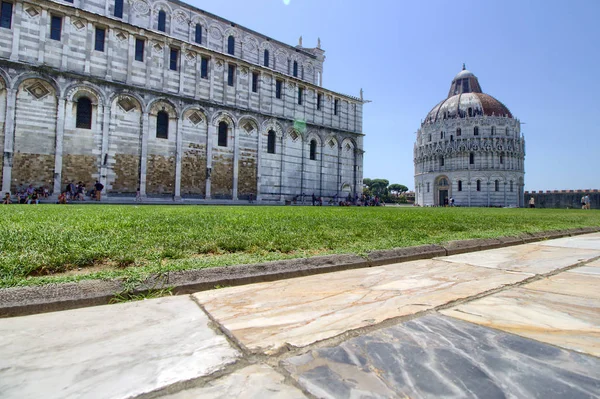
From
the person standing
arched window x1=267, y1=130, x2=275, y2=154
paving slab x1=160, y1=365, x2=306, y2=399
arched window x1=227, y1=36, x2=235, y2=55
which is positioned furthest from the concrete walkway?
arched window x1=227, y1=36, x2=235, y2=55

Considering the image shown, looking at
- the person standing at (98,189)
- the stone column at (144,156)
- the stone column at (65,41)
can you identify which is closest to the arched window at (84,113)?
the stone column at (65,41)

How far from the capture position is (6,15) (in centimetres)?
1802

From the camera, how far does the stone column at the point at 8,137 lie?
17094 mm

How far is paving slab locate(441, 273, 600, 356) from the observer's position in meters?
1.79

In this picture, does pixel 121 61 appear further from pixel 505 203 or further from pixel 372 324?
pixel 505 203

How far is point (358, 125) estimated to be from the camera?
3400 cm

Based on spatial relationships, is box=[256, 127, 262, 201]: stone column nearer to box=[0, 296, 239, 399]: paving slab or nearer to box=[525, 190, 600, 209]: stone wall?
box=[0, 296, 239, 399]: paving slab

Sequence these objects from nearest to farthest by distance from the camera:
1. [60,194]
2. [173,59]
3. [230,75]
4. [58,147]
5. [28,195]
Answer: [28,195] < [60,194] < [58,147] < [173,59] < [230,75]

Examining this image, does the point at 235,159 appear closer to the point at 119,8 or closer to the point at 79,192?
the point at 79,192

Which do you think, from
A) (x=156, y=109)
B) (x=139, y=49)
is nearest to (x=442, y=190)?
(x=156, y=109)

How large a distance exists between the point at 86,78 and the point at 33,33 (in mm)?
3488

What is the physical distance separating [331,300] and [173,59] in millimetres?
25075

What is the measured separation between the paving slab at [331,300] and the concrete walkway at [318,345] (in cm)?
1

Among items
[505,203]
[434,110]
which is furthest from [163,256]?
[434,110]
